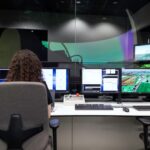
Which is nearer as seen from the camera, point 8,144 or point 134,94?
point 8,144

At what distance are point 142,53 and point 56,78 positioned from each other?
1.32 metres

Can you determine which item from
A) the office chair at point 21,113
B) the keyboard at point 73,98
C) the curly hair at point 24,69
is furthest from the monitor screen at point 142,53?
the office chair at point 21,113

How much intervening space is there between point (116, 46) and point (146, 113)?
14.1 feet

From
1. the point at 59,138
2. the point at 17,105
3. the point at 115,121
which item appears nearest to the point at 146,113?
the point at 115,121

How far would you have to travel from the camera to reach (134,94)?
10.1ft

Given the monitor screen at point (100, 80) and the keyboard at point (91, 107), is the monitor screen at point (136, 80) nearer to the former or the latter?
the monitor screen at point (100, 80)

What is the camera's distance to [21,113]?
65.9 inches

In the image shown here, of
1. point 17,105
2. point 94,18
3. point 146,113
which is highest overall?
point 94,18

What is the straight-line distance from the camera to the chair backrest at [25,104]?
1.63m

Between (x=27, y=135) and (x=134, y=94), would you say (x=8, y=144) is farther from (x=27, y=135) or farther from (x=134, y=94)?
(x=134, y=94)

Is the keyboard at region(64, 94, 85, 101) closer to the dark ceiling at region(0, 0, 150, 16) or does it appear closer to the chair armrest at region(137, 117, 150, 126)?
the chair armrest at region(137, 117, 150, 126)

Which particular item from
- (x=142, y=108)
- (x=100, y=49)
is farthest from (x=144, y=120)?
(x=100, y=49)

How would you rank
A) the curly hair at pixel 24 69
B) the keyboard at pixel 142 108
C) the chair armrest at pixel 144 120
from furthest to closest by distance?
the keyboard at pixel 142 108, the chair armrest at pixel 144 120, the curly hair at pixel 24 69

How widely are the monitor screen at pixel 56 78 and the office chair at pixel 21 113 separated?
4.26 feet
